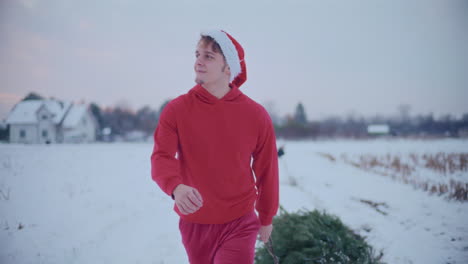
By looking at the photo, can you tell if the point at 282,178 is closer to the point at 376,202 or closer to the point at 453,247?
the point at 376,202

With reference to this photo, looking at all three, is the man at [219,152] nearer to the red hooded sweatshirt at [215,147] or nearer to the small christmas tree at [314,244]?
the red hooded sweatshirt at [215,147]

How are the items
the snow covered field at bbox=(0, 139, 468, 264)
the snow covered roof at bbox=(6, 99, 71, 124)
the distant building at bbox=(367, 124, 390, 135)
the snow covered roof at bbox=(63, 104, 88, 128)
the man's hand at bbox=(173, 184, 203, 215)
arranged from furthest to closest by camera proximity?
the distant building at bbox=(367, 124, 390, 135) < the snow covered roof at bbox=(63, 104, 88, 128) < the snow covered roof at bbox=(6, 99, 71, 124) < the snow covered field at bbox=(0, 139, 468, 264) < the man's hand at bbox=(173, 184, 203, 215)

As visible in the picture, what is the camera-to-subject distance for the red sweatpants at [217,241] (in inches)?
60.9

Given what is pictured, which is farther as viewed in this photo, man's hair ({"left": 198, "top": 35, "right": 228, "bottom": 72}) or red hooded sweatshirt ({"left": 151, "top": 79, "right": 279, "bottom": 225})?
man's hair ({"left": 198, "top": 35, "right": 228, "bottom": 72})

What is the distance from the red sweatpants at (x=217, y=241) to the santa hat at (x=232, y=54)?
1036 millimetres

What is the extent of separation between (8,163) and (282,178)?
7516 mm

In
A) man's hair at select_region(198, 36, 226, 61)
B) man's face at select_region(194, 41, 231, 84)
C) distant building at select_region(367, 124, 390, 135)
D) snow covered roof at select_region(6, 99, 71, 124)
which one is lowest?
distant building at select_region(367, 124, 390, 135)

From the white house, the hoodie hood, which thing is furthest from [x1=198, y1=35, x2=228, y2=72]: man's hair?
the white house

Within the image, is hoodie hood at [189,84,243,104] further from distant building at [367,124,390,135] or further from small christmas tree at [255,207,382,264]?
distant building at [367,124,390,135]

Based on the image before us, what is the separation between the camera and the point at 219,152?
1506mm

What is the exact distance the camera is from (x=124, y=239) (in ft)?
11.8

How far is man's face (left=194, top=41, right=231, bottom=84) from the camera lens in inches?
61.3

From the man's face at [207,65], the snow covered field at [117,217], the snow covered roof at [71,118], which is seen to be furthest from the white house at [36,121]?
the man's face at [207,65]

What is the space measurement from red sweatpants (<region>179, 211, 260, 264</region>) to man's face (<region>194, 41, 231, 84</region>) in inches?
38.9
